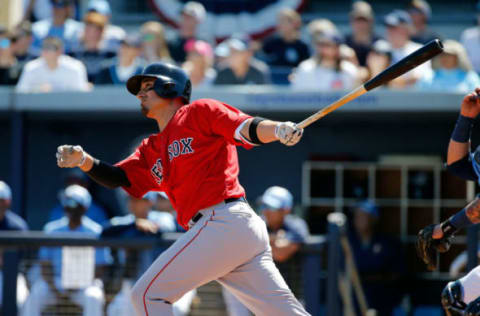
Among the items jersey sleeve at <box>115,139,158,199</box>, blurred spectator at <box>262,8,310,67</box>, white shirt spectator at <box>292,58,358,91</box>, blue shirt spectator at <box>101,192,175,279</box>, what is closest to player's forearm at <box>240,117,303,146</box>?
jersey sleeve at <box>115,139,158,199</box>

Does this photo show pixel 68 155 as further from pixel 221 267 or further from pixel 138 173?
pixel 221 267

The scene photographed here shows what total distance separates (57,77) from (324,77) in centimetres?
255

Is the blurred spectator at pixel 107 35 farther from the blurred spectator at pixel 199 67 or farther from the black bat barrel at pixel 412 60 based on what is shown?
the black bat barrel at pixel 412 60

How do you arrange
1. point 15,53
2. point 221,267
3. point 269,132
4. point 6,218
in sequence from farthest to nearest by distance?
1. point 15,53
2. point 6,218
3. point 221,267
4. point 269,132

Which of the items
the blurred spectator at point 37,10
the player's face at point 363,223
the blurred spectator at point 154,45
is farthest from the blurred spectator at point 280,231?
the blurred spectator at point 37,10

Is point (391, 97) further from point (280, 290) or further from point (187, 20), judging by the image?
point (280, 290)

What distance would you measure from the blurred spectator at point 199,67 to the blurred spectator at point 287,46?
28.1 inches

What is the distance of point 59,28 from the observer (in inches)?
368

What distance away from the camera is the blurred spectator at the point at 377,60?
7935 millimetres

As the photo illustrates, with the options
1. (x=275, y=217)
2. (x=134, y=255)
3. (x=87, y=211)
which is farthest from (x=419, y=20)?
(x=134, y=255)

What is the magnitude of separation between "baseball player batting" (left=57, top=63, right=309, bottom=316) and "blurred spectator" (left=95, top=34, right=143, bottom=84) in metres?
4.12

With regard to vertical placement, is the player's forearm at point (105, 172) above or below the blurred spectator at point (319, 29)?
below

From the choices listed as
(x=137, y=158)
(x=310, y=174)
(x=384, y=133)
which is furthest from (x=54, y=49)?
(x=137, y=158)

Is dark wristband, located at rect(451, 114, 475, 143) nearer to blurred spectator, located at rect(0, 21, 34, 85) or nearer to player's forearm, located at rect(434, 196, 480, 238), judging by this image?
player's forearm, located at rect(434, 196, 480, 238)
